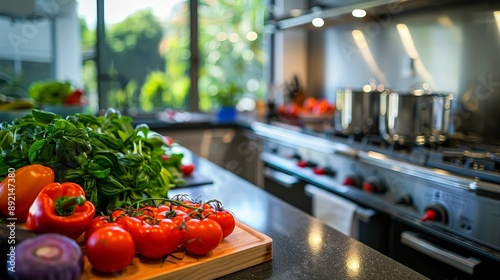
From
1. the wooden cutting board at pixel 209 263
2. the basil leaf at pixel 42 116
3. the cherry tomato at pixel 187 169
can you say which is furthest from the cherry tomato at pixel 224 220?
the cherry tomato at pixel 187 169

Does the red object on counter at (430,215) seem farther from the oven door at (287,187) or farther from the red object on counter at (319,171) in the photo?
the oven door at (287,187)

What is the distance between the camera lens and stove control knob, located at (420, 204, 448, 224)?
1.53 m

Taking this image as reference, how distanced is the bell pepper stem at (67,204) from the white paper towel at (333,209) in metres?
1.37

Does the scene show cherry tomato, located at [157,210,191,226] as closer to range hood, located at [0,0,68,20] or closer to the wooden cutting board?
the wooden cutting board

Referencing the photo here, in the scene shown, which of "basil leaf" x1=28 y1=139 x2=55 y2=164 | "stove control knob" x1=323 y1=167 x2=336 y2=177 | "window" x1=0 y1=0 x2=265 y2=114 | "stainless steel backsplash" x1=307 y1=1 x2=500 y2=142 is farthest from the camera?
"window" x1=0 y1=0 x2=265 y2=114

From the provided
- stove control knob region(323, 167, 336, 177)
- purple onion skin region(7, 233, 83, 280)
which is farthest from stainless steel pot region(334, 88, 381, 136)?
purple onion skin region(7, 233, 83, 280)

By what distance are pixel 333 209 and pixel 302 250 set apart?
113cm

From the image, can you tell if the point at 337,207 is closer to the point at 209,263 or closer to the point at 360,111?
the point at 360,111

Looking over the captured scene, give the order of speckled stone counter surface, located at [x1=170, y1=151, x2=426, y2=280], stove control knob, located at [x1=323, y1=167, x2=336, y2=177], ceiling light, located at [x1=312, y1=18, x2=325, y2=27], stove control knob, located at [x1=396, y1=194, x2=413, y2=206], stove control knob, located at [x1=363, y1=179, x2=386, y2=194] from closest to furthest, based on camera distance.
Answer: speckled stone counter surface, located at [x1=170, y1=151, x2=426, y2=280] < stove control knob, located at [x1=396, y1=194, x2=413, y2=206] < stove control knob, located at [x1=363, y1=179, x2=386, y2=194] < stove control knob, located at [x1=323, y1=167, x2=336, y2=177] < ceiling light, located at [x1=312, y1=18, x2=325, y2=27]

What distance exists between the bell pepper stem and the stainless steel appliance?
121 centimetres

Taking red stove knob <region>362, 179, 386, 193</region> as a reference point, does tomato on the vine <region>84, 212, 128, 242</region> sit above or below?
above

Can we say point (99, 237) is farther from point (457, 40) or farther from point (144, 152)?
point (457, 40)

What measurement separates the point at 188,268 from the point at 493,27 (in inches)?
72.9

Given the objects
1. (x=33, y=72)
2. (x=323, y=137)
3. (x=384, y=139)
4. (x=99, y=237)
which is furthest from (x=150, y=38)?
(x=99, y=237)
